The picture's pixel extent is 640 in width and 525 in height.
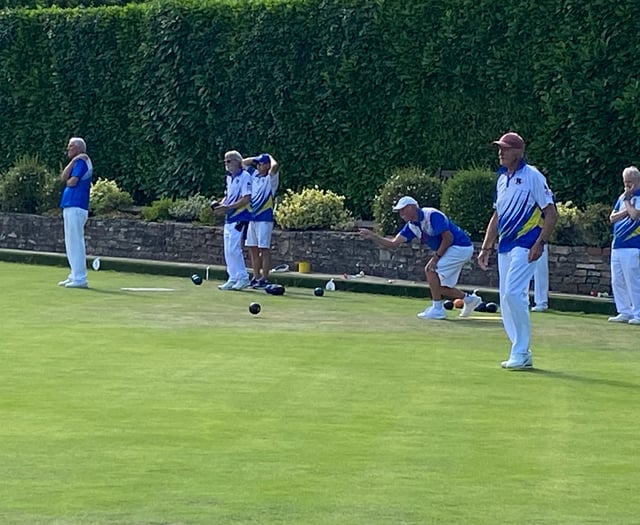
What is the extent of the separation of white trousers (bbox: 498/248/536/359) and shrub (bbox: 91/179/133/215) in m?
13.2

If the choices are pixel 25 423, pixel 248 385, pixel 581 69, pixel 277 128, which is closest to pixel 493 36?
pixel 581 69

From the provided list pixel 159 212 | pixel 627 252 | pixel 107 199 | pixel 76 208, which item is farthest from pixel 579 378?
pixel 107 199

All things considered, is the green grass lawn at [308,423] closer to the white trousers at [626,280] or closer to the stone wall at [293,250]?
the white trousers at [626,280]

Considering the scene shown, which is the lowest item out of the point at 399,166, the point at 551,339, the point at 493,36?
the point at 551,339

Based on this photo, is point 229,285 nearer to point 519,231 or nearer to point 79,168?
point 79,168

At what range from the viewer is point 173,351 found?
452 inches

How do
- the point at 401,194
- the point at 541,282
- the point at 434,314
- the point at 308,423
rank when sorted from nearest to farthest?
1. the point at 308,423
2. the point at 434,314
3. the point at 541,282
4. the point at 401,194

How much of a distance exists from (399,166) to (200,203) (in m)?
3.02

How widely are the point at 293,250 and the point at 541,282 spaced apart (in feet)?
15.8

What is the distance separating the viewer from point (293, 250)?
20.3 meters

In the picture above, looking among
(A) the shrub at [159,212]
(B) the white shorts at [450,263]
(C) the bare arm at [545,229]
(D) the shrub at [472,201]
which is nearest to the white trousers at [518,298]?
(C) the bare arm at [545,229]

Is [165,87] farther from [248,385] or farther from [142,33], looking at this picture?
[248,385]

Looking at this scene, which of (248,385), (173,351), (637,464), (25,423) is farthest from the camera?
(173,351)

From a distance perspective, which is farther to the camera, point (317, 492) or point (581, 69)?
point (581, 69)
